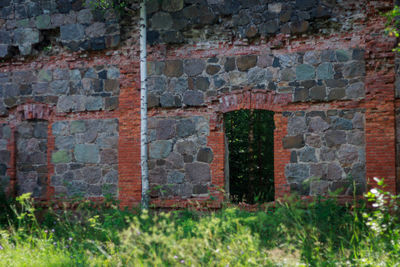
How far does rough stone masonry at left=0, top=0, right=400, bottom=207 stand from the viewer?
24.8 feet

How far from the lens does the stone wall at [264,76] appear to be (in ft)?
25.2

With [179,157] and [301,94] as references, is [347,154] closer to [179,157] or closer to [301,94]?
[301,94]

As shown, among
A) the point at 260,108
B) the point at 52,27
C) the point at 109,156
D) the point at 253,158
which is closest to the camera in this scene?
the point at 260,108

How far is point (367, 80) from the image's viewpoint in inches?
A: 296

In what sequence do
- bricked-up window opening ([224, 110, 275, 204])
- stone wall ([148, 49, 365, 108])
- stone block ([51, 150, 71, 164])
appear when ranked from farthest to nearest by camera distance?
1. bricked-up window opening ([224, 110, 275, 204])
2. stone block ([51, 150, 71, 164])
3. stone wall ([148, 49, 365, 108])

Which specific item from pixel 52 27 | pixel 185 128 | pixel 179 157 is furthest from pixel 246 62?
pixel 52 27

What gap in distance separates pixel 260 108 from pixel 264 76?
25.4 inches

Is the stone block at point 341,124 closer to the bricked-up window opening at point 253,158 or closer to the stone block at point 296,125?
the stone block at point 296,125

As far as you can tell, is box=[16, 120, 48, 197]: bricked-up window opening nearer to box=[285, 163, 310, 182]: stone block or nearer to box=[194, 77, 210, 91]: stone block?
box=[194, 77, 210, 91]: stone block

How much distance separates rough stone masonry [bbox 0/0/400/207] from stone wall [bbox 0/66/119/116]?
0.08 feet

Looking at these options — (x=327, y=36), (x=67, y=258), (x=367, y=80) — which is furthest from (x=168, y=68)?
(x=67, y=258)

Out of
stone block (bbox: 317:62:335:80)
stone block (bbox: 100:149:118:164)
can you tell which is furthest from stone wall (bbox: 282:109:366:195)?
stone block (bbox: 100:149:118:164)

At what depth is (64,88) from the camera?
353 inches

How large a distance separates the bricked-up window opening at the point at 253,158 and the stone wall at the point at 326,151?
4532mm
